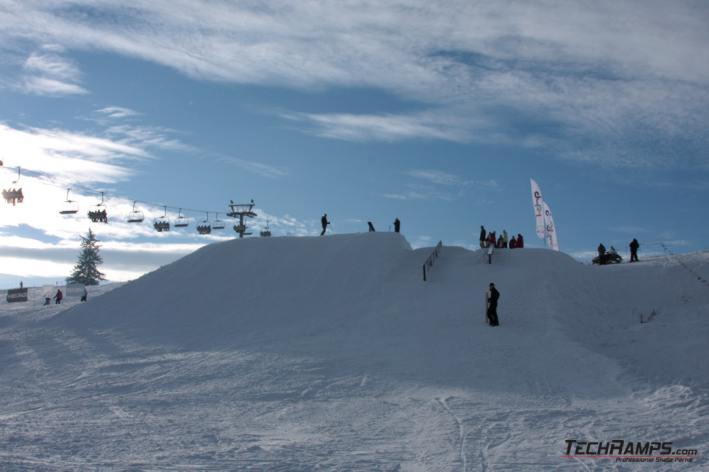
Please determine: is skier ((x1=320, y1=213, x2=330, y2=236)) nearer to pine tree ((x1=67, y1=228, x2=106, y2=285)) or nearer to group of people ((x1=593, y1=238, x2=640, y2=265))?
group of people ((x1=593, y1=238, x2=640, y2=265))

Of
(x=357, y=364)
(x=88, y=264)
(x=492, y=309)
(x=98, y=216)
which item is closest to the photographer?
(x=357, y=364)

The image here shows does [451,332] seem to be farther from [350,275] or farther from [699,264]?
[699,264]

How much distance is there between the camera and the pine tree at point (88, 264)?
76.8 m

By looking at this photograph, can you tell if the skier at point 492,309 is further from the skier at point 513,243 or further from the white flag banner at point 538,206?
the white flag banner at point 538,206

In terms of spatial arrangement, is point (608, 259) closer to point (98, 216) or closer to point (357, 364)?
point (357, 364)

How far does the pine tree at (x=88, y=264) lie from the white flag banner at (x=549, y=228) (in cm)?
5345

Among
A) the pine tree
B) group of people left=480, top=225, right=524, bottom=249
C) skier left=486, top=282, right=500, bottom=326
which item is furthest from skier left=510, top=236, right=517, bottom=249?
the pine tree

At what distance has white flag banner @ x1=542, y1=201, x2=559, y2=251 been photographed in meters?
41.2

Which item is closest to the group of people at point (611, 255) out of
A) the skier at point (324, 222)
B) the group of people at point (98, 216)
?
the skier at point (324, 222)

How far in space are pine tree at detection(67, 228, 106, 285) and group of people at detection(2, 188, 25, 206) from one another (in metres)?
45.3

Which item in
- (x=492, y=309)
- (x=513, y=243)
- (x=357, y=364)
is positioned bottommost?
(x=357, y=364)

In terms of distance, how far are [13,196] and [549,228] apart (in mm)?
29426

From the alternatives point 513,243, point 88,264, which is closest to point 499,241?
point 513,243

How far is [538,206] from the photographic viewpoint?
1639 inches
